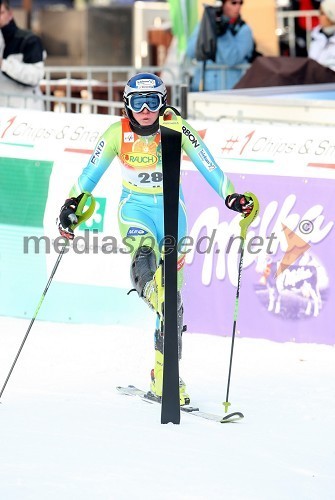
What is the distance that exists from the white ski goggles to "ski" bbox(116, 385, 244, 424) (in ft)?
5.68

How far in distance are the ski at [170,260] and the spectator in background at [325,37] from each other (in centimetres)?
550

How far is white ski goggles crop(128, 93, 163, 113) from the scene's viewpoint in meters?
7.89

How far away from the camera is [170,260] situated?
300 inches

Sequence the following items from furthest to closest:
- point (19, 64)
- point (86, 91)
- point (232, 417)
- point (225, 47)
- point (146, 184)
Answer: point (86, 91) < point (225, 47) < point (19, 64) < point (146, 184) < point (232, 417)

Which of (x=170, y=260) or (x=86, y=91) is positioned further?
(x=86, y=91)

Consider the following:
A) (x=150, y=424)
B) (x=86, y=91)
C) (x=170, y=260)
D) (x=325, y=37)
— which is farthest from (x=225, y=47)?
(x=150, y=424)

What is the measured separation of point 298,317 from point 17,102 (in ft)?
14.8

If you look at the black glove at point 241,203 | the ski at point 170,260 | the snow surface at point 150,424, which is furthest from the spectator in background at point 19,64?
the ski at point 170,260

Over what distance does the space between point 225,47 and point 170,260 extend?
6.39 meters

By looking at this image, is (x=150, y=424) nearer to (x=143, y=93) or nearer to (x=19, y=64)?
(x=143, y=93)

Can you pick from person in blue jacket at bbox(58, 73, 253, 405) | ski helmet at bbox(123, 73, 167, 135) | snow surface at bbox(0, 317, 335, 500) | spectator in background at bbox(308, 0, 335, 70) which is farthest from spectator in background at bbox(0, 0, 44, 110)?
ski helmet at bbox(123, 73, 167, 135)

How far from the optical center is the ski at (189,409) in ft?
25.3

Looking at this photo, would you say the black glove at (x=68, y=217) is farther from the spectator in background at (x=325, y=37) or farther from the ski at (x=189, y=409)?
the spectator in background at (x=325, y=37)

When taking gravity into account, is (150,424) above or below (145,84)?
below
